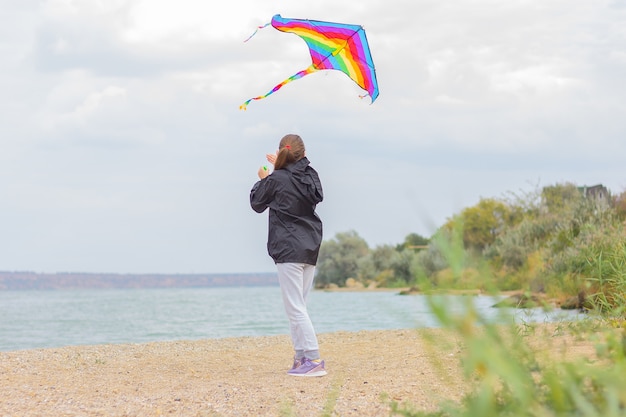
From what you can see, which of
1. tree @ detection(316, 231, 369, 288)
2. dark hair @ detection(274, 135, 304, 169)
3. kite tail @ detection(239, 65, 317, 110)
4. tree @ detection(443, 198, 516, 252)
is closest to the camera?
dark hair @ detection(274, 135, 304, 169)

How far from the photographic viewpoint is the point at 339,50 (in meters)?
8.07

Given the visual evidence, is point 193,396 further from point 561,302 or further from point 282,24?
point 561,302

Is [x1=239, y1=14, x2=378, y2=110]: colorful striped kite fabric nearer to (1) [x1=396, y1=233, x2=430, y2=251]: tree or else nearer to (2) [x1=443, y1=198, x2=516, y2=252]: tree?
(1) [x1=396, y1=233, x2=430, y2=251]: tree

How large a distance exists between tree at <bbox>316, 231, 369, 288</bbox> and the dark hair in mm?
37689

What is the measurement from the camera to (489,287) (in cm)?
265

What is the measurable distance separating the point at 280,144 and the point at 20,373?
3462mm

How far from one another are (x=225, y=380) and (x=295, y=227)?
1473mm

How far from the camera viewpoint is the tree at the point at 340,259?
150ft

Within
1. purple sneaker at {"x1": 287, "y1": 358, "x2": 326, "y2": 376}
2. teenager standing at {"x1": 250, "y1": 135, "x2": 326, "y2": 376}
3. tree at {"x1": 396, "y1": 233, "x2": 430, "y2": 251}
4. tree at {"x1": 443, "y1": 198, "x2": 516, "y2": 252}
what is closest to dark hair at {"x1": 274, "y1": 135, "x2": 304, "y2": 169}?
teenager standing at {"x1": 250, "y1": 135, "x2": 326, "y2": 376}

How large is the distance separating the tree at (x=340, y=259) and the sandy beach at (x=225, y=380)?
35.7 m

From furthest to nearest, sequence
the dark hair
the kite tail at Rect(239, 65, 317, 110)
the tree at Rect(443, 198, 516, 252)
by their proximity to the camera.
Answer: the tree at Rect(443, 198, 516, 252) → the kite tail at Rect(239, 65, 317, 110) → the dark hair

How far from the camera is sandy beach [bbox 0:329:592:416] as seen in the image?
5.16 metres

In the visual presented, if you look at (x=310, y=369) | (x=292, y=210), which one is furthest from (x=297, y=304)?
(x=292, y=210)

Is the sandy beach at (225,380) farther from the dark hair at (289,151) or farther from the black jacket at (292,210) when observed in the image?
the dark hair at (289,151)
